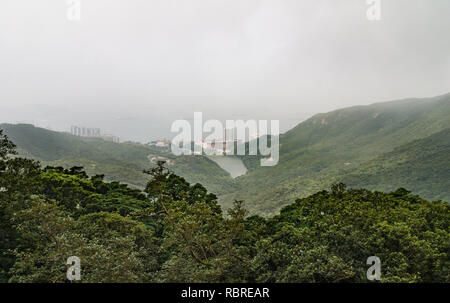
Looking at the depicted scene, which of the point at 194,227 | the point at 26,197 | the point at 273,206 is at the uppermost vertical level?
the point at 26,197

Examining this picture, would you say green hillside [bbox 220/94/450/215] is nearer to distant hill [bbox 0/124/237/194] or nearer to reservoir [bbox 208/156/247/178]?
reservoir [bbox 208/156/247/178]

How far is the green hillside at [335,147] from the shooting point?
86.8 metres

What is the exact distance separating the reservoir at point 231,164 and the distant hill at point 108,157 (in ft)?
21.9

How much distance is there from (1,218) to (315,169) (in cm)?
10835

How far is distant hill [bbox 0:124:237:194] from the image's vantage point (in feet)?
305

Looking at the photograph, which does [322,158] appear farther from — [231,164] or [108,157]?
[108,157]

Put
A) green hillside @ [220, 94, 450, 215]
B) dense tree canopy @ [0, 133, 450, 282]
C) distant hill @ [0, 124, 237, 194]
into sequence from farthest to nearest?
distant hill @ [0, 124, 237, 194] → green hillside @ [220, 94, 450, 215] → dense tree canopy @ [0, 133, 450, 282]

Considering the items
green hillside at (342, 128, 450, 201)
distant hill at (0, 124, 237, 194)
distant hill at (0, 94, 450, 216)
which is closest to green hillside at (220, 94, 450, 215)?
distant hill at (0, 94, 450, 216)

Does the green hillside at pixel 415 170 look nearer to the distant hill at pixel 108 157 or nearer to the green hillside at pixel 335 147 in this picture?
the green hillside at pixel 335 147

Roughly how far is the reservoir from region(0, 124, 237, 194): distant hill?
6667 mm

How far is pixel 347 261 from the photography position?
9688mm
